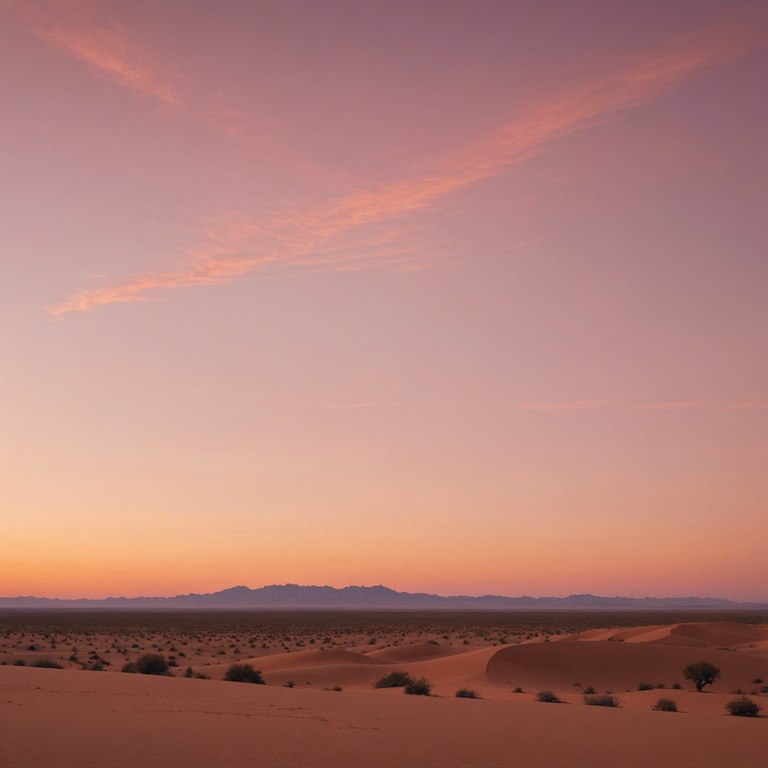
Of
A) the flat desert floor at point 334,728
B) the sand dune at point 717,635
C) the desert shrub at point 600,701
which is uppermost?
the flat desert floor at point 334,728

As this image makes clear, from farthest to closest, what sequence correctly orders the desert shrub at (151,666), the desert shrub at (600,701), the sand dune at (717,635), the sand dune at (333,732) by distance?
1. the sand dune at (717,635)
2. the desert shrub at (151,666)
3. the desert shrub at (600,701)
4. the sand dune at (333,732)

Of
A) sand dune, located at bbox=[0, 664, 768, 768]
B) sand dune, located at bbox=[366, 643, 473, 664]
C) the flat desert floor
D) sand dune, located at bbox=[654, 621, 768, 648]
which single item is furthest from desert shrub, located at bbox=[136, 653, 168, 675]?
sand dune, located at bbox=[654, 621, 768, 648]

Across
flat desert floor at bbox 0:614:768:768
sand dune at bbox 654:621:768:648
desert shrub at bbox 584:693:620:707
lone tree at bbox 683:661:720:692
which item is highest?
flat desert floor at bbox 0:614:768:768

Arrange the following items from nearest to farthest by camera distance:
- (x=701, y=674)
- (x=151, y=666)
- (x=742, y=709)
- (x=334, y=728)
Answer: (x=334, y=728), (x=742, y=709), (x=701, y=674), (x=151, y=666)

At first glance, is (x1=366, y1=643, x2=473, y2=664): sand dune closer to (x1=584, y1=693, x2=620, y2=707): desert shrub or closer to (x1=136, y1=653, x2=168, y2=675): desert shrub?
(x1=136, y1=653, x2=168, y2=675): desert shrub

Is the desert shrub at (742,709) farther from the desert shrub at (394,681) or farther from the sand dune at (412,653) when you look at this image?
the sand dune at (412,653)

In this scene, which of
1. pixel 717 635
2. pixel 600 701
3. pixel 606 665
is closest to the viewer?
pixel 600 701

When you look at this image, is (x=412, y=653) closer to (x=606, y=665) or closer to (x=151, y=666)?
(x=606, y=665)

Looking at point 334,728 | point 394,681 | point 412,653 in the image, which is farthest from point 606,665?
point 334,728

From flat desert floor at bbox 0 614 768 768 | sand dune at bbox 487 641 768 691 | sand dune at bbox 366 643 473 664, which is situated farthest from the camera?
sand dune at bbox 366 643 473 664

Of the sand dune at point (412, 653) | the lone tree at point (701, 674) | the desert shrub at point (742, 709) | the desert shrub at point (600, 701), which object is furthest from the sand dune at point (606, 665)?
the desert shrub at point (742, 709)

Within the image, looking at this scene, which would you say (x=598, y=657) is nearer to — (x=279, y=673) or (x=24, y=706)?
(x=279, y=673)

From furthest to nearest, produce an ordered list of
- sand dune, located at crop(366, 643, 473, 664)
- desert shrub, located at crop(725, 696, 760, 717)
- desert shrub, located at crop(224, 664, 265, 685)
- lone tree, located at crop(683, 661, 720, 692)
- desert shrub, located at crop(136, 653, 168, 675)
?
sand dune, located at crop(366, 643, 473, 664)
desert shrub, located at crop(136, 653, 168, 675)
lone tree, located at crop(683, 661, 720, 692)
desert shrub, located at crop(224, 664, 265, 685)
desert shrub, located at crop(725, 696, 760, 717)

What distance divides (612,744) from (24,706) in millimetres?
11565
